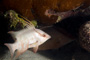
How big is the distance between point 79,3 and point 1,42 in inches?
110

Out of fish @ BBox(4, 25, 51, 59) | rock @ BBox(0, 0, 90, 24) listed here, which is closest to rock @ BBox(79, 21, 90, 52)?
rock @ BBox(0, 0, 90, 24)

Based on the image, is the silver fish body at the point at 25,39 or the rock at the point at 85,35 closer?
the silver fish body at the point at 25,39

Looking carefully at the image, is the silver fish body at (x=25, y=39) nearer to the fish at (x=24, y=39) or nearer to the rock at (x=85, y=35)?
the fish at (x=24, y=39)

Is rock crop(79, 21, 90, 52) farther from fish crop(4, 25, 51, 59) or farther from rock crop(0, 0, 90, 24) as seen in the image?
fish crop(4, 25, 51, 59)

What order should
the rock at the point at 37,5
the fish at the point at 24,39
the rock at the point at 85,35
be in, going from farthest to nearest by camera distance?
the rock at the point at 85,35 → the rock at the point at 37,5 → the fish at the point at 24,39

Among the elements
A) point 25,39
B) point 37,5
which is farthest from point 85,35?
point 25,39

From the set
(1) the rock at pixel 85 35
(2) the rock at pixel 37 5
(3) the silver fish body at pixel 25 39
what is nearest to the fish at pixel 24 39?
(3) the silver fish body at pixel 25 39

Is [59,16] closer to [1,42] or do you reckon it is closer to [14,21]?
[14,21]

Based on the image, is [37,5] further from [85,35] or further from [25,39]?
[85,35]

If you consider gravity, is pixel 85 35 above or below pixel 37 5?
below

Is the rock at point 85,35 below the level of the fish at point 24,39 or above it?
above

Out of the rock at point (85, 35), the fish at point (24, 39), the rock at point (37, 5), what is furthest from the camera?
the rock at point (85, 35)

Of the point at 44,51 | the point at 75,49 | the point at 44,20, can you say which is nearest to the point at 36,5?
the point at 44,20

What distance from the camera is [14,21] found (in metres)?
2.90
